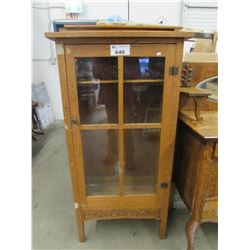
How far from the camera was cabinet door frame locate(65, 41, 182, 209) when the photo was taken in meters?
0.88

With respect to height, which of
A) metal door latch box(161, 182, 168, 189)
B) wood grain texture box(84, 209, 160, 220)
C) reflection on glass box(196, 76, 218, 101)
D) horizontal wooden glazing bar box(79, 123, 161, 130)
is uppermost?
reflection on glass box(196, 76, 218, 101)

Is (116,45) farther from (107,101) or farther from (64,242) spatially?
(64,242)

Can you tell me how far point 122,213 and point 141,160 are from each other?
13.9 inches

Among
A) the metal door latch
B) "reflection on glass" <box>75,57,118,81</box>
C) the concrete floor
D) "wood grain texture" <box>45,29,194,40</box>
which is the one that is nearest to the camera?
"wood grain texture" <box>45,29,194,40</box>

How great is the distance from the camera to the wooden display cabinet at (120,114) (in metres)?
0.87

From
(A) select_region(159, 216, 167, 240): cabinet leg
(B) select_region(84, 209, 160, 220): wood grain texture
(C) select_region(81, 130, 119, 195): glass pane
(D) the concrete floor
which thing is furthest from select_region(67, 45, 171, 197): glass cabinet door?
(D) the concrete floor

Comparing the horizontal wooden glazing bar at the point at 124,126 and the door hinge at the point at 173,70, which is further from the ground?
the door hinge at the point at 173,70

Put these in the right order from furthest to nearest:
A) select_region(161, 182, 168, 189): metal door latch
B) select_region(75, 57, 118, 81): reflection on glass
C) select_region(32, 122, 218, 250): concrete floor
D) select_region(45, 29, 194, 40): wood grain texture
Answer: select_region(32, 122, 218, 250): concrete floor → select_region(161, 182, 168, 189): metal door latch → select_region(75, 57, 118, 81): reflection on glass → select_region(45, 29, 194, 40): wood grain texture

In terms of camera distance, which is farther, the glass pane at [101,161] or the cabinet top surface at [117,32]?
the glass pane at [101,161]

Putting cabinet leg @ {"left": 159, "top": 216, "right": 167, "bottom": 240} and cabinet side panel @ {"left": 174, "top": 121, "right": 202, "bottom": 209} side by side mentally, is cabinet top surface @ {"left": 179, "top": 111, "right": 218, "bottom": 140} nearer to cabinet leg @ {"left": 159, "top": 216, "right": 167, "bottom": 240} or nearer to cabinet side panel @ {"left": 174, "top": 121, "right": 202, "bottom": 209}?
cabinet side panel @ {"left": 174, "top": 121, "right": 202, "bottom": 209}

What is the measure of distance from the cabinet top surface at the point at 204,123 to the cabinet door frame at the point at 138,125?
116mm

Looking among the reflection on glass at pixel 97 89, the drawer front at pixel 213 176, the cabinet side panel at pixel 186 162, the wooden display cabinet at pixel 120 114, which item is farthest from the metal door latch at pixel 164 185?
the reflection on glass at pixel 97 89

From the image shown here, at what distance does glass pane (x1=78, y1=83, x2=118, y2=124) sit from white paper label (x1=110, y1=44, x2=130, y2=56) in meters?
0.16

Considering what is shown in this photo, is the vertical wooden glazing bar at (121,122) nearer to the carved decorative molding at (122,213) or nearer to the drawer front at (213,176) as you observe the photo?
the carved decorative molding at (122,213)
